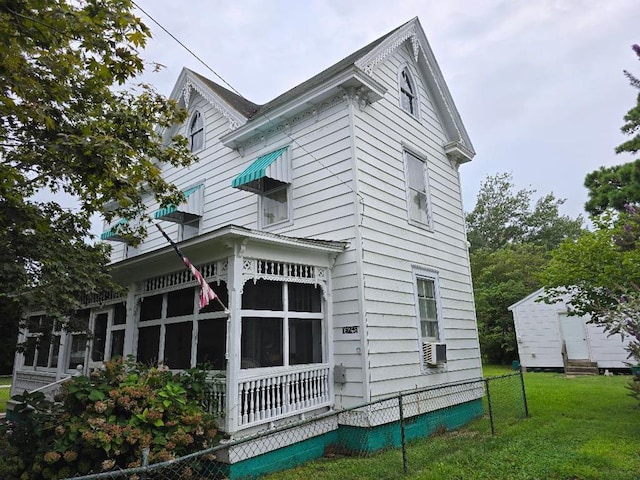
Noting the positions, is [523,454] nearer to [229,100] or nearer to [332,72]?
[332,72]

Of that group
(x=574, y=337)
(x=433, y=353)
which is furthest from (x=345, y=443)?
(x=574, y=337)

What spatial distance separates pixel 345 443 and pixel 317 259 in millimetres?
3152

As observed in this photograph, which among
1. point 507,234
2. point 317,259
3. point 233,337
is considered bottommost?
point 233,337

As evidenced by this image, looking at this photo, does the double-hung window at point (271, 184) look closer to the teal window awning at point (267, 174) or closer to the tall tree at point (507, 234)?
the teal window awning at point (267, 174)

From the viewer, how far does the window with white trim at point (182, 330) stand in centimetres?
654

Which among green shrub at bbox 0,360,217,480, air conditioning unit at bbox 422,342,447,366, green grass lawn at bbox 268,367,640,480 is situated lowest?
green grass lawn at bbox 268,367,640,480

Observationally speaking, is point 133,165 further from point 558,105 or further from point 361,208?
point 558,105

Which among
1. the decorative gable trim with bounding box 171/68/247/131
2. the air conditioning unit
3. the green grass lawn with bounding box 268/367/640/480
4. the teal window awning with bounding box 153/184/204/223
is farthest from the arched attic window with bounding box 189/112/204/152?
the green grass lawn with bounding box 268/367/640/480

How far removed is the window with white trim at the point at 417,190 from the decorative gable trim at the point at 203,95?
13.9 ft

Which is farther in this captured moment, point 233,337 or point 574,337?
point 574,337

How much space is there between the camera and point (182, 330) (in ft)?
23.5

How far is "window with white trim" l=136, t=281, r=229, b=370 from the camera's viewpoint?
6.54 metres

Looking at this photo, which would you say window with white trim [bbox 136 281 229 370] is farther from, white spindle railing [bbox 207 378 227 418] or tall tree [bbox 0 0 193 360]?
tall tree [bbox 0 0 193 360]

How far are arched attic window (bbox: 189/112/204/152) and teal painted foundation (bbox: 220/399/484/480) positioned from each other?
28.1 feet
